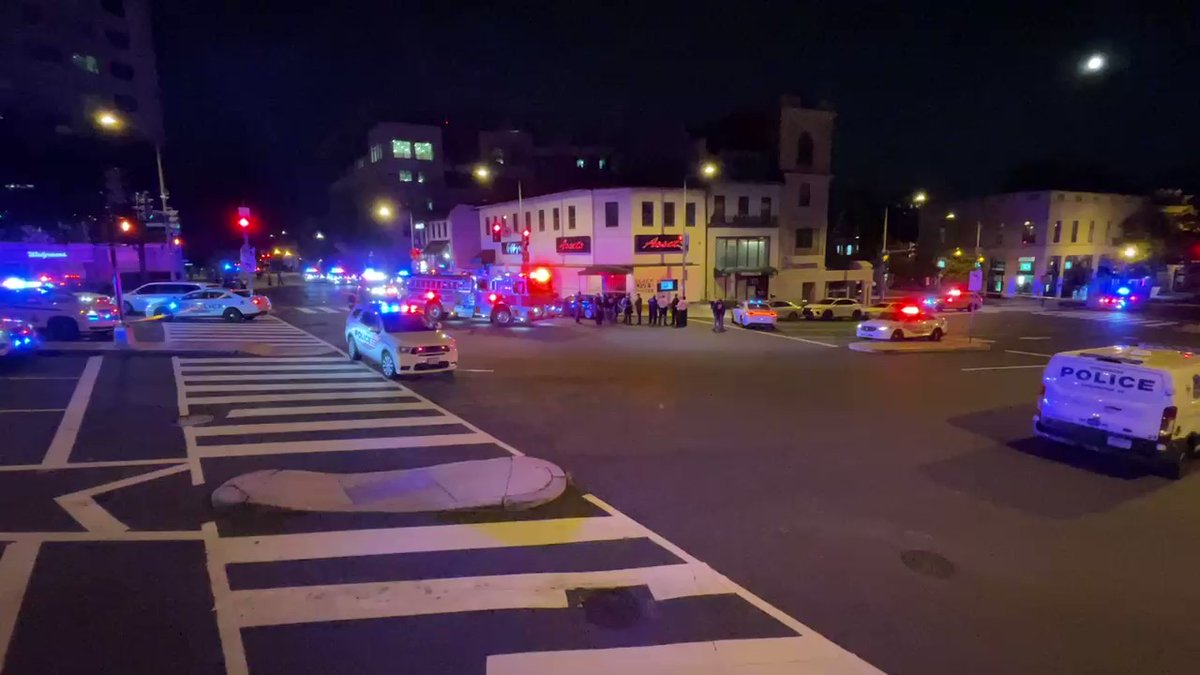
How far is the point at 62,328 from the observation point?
20.6 m

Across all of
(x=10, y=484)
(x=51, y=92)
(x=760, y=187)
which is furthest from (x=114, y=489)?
(x=51, y=92)

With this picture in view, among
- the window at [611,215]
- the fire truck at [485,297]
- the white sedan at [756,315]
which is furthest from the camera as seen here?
the window at [611,215]

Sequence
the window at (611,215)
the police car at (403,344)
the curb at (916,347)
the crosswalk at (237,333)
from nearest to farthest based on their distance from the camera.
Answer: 1. the police car at (403,344)
2. the crosswalk at (237,333)
3. the curb at (916,347)
4. the window at (611,215)

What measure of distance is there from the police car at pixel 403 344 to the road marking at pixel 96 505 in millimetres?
7064

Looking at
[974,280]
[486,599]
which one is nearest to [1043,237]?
[974,280]

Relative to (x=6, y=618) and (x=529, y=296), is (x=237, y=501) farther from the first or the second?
(x=529, y=296)

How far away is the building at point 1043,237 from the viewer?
184ft

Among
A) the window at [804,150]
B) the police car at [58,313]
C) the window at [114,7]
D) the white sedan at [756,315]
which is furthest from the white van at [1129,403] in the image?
the window at [114,7]

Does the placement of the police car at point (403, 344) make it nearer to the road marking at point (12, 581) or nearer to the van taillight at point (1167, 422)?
the road marking at point (12, 581)

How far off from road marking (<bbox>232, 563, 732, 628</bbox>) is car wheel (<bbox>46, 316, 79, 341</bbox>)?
19676mm

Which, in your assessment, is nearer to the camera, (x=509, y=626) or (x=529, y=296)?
(x=509, y=626)

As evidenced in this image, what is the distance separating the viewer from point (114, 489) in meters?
8.66

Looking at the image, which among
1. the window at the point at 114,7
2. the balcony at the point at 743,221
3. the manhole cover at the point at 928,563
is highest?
the window at the point at 114,7

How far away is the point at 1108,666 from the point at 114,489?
10738mm
